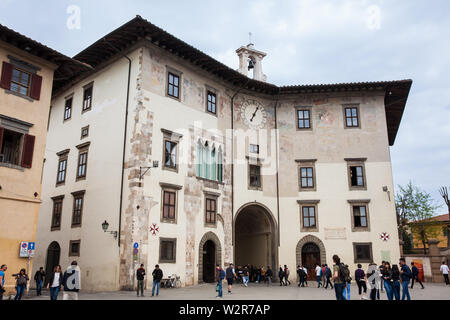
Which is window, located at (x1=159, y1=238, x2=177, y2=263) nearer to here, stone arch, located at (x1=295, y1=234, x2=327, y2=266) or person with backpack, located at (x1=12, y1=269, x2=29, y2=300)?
person with backpack, located at (x1=12, y1=269, x2=29, y2=300)

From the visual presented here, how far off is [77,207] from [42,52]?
31.6 feet

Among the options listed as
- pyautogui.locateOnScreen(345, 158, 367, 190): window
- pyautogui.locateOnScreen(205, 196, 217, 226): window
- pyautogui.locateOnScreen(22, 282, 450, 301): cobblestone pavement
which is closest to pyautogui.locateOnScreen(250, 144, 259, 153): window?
pyautogui.locateOnScreen(205, 196, 217, 226): window

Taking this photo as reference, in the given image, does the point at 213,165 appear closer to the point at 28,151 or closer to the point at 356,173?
the point at 356,173

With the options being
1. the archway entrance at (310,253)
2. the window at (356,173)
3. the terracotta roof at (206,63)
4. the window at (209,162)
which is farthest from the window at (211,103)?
the archway entrance at (310,253)

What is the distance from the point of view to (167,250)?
22125 millimetres

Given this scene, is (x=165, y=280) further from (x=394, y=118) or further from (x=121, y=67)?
(x=394, y=118)

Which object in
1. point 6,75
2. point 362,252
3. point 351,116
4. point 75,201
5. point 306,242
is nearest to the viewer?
point 6,75

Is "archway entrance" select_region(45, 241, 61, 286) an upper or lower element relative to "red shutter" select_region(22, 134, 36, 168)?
lower

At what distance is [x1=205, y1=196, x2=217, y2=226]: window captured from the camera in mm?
25031

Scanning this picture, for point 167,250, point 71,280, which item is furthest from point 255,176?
point 71,280

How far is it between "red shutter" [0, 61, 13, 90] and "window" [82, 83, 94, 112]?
8336 millimetres

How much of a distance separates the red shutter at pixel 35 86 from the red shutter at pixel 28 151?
1.87 meters
